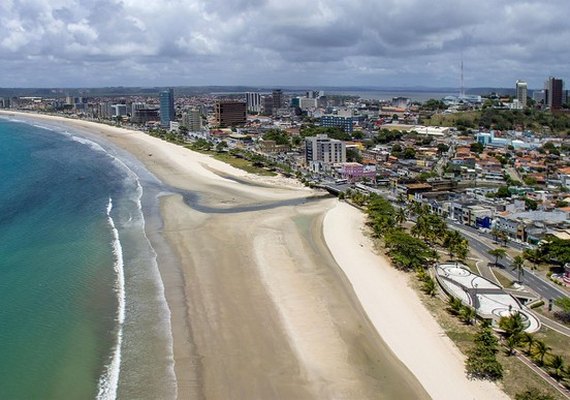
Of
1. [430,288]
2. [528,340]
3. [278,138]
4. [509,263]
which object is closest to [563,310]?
[528,340]

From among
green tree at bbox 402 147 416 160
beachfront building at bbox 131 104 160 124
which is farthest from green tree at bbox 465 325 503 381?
beachfront building at bbox 131 104 160 124

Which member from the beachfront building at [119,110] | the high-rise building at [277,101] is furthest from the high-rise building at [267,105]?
the beachfront building at [119,110]

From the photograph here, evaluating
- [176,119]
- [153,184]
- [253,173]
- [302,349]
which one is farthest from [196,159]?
[176,119]

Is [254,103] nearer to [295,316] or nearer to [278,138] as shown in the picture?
[278,138]

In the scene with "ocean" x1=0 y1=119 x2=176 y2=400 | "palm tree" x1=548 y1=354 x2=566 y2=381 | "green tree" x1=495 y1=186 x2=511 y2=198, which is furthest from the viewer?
"green tree" x1=495 y1=186 x2=511 y2=198

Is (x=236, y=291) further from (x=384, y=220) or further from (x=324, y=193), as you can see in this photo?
(x=324, y=193)

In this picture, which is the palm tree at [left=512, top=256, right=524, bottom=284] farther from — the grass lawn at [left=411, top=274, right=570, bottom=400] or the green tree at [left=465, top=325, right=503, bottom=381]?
the green tree at [left=465, top=325, right=503, bottom=381]
